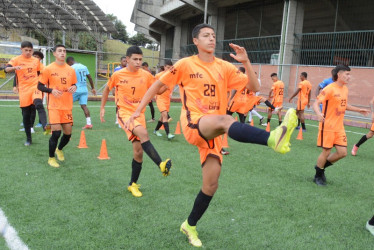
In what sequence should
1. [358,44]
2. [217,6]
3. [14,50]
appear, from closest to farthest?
[358,44], [14,50], [217,6]

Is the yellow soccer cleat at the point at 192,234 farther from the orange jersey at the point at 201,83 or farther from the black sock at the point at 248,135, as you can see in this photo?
the black sock at the point at 248,135

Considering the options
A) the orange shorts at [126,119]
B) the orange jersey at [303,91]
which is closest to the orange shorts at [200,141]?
the orange shorts at [126,119]

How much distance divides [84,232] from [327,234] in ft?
9.03

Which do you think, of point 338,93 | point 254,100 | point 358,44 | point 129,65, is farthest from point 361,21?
point 129,65

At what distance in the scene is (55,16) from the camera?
4047 cm

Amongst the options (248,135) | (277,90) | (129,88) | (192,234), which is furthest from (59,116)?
(277,90)

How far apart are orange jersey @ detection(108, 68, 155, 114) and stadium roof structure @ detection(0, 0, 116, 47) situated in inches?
1445

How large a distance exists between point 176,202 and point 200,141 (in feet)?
5.36

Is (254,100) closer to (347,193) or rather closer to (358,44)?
(347,193)

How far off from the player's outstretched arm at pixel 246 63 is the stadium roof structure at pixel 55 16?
127ft

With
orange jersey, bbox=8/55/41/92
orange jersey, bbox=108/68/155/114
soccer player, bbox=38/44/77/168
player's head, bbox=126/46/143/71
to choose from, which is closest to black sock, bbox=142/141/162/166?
orange jersey, bbox=108/68/155/114

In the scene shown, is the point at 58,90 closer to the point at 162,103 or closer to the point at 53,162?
the point at 53,162

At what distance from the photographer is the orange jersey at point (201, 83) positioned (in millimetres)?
3420

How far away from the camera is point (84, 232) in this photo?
11.9 feet
